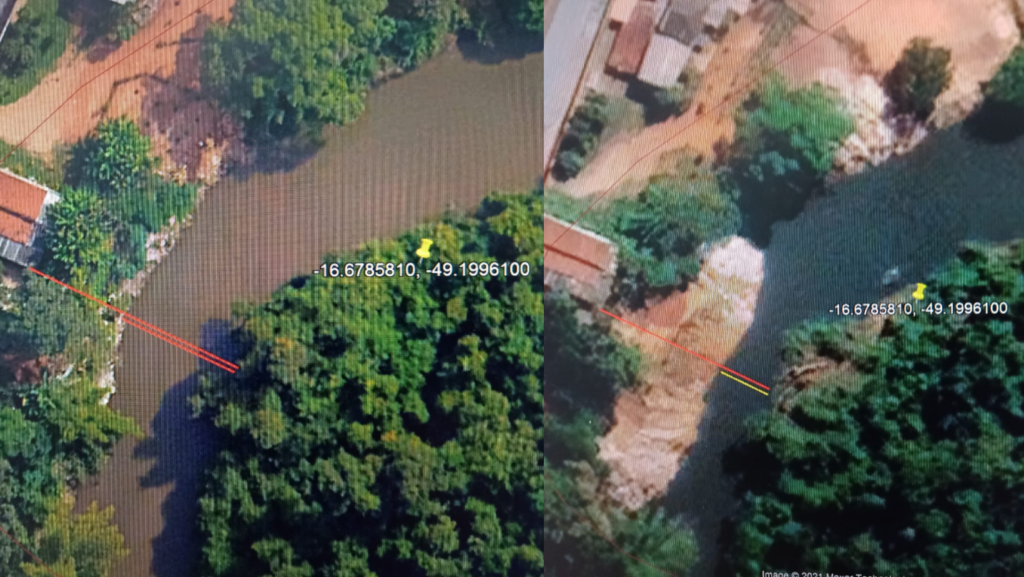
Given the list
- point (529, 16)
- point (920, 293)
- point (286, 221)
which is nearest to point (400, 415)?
point (286, 221)

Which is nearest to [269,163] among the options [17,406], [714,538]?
[17,406]

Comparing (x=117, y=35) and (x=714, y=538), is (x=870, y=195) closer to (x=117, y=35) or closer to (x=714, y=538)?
(x=714, y=538)

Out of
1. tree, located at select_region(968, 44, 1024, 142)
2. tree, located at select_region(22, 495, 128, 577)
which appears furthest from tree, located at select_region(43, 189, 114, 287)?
tree, located at select_region(968, 44, 1024, 142)

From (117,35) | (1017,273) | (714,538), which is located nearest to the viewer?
(1017,273)

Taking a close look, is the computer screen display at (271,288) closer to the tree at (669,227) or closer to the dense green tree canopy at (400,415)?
the dense green tree canopy at (400,415)

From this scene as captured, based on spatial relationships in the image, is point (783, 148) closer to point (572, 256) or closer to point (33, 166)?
point (572, 256)

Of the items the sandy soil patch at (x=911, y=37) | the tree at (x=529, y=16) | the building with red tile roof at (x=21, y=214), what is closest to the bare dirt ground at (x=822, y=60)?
the sandy soil patch at (x=911, y=37)
